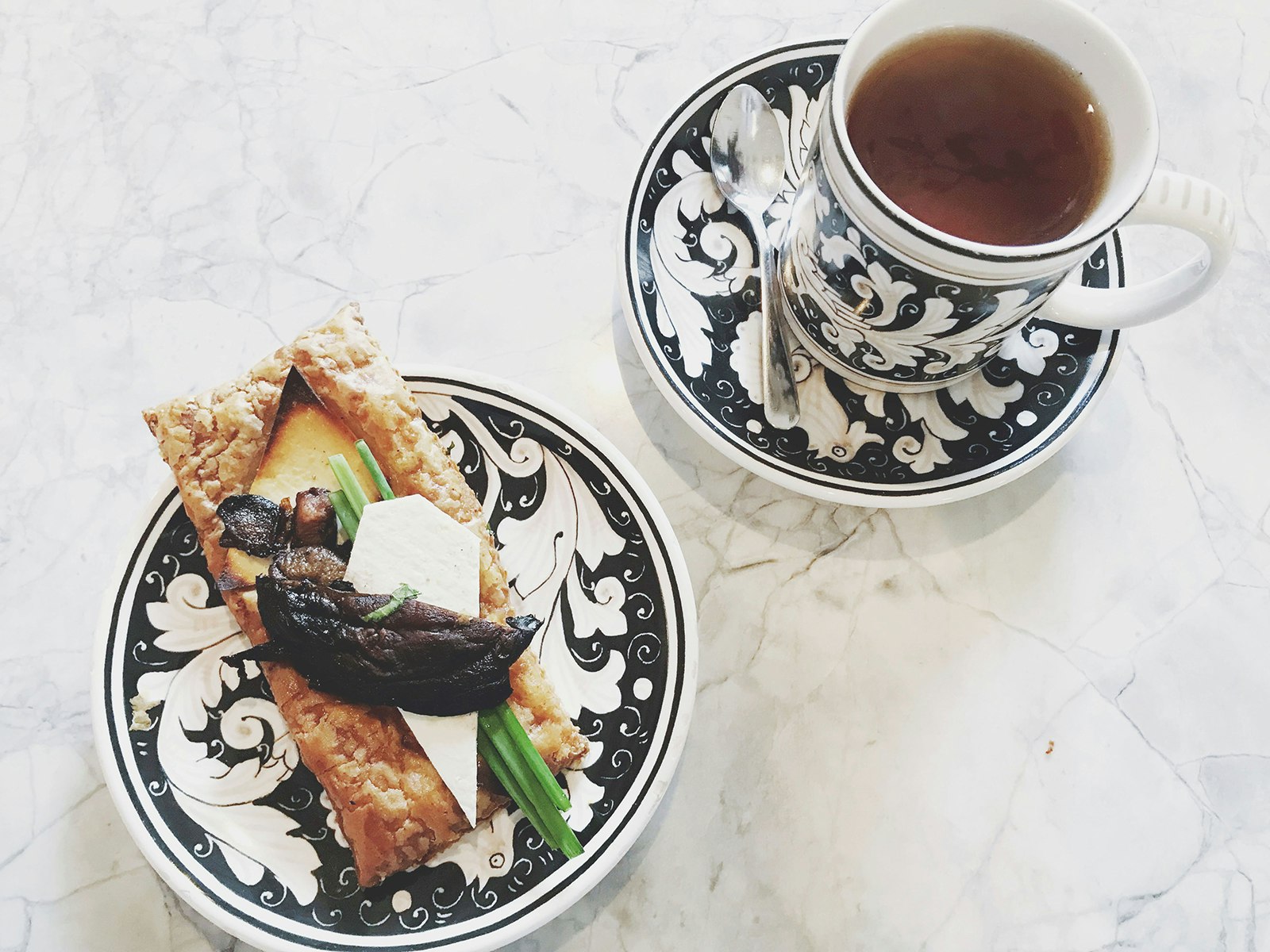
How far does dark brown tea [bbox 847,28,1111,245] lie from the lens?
121 centimetres

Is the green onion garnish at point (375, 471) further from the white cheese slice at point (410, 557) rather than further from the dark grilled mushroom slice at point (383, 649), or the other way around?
the dark grilled mushroom slice at point (383, 649)

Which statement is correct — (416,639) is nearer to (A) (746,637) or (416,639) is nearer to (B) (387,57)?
(A) (746,637)

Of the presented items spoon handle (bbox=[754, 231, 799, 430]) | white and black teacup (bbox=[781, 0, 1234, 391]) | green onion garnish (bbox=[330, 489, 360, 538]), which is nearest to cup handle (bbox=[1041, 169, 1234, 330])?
white and black teacup (bbox=[781, 0, 1234, 391])

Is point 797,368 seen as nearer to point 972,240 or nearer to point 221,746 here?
point 972,240

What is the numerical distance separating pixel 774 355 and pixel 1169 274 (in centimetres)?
50

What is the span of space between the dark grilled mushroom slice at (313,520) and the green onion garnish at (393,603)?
0.12 meters

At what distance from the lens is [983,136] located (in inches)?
48.9

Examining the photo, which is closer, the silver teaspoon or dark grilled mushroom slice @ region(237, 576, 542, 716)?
dark grilled mushroom slice @ region(237, 576, 542, 716)

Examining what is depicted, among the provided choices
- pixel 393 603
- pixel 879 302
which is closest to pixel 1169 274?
pixel 879 302

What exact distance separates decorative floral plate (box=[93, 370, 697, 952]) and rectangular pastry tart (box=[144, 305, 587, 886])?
Answer: 0.16ft

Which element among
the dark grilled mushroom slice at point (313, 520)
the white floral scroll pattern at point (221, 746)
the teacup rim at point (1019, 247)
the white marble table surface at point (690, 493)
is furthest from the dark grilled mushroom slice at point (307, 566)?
the teacup rim at point (1019, 247)

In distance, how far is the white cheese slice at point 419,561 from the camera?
1250 mm

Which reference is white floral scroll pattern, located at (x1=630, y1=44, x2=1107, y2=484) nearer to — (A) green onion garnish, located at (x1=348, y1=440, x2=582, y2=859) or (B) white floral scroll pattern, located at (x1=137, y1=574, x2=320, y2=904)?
(A) green onion garnish, located at (x1=348, y1=440, x2=582, y2=859)

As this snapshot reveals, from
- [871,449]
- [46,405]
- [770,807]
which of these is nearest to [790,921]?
[770,807]
